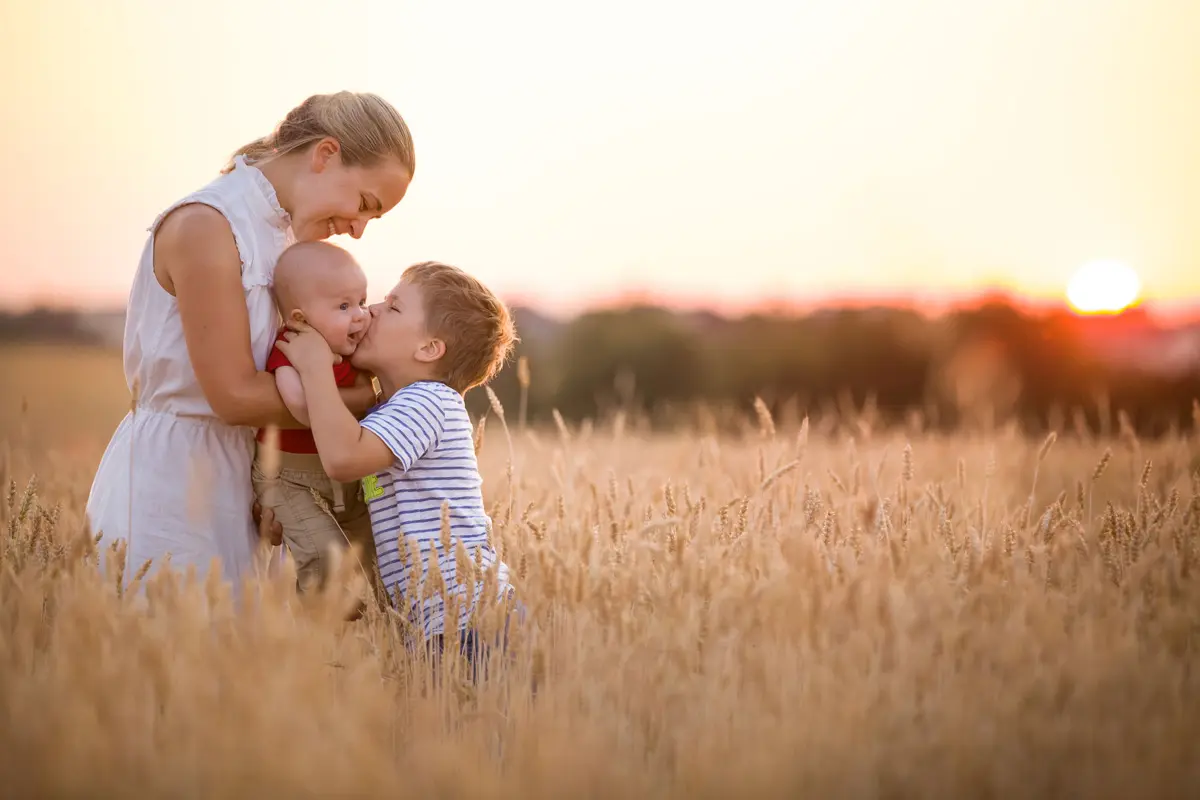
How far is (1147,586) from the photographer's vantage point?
3531 mm

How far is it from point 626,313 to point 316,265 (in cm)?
1927

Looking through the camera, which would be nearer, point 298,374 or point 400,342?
point 298,374

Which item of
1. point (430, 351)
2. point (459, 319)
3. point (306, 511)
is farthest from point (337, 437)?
point (459, 319)

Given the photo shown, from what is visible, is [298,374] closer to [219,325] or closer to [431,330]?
[219,325]

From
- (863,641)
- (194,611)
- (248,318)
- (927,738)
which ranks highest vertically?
(248,318)

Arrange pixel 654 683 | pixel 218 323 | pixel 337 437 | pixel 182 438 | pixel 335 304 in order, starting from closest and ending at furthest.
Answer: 1. pixel 654 683
2. pixel 337 437
3. pixel 218 323
4. pixel 335 304
5. pixel 182 438

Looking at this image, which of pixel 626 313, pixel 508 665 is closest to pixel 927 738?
pixel 508 665

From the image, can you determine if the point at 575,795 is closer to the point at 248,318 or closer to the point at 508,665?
the point at 508,665

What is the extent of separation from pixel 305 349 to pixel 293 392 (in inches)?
5.0

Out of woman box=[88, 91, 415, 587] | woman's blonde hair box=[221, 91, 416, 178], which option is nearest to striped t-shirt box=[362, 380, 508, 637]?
woman box=[88, 91, 415, 587]

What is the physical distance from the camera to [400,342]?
3430 millimetres

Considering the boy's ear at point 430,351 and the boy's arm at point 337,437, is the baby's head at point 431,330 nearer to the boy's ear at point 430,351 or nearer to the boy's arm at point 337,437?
the boy's ear at point 430,351

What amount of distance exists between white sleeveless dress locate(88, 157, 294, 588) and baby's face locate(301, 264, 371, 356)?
22 cm

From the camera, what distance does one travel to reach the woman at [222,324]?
3.22 m
